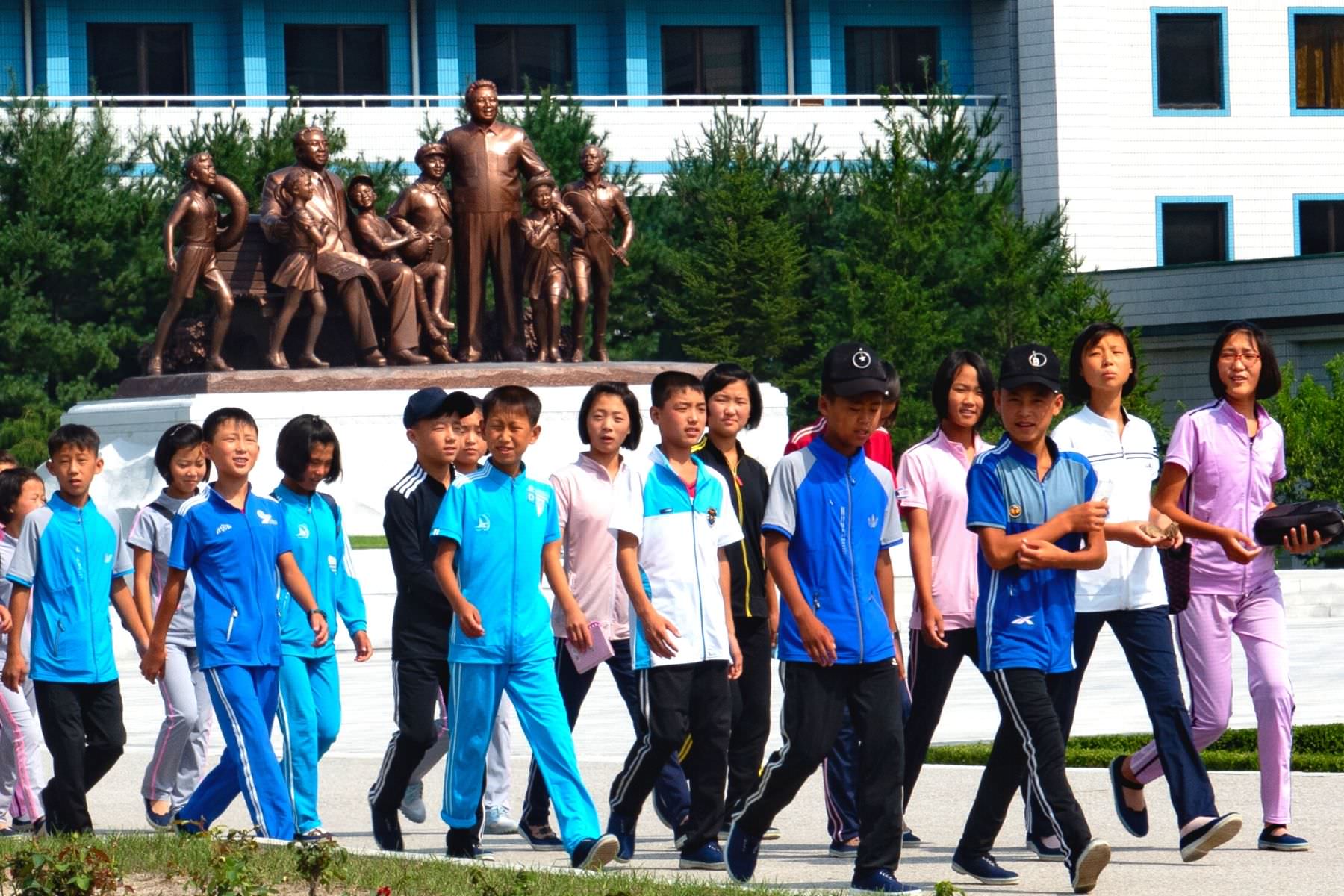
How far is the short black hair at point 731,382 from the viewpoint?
24.7 feet

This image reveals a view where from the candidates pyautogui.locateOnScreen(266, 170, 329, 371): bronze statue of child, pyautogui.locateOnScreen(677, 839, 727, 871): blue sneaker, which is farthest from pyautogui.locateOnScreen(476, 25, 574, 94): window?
pyautogui.locateOnScreen(677, 839, 727, 871): blue sneaker

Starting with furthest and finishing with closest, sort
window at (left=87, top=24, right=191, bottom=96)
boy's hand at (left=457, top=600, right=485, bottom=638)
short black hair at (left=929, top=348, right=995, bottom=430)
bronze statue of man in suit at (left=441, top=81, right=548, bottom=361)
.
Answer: window at (left=87, top=24, right=191, bottom=96)
bronze statue of man in suit at (left=441, top=81, right=548, bottom=361)
short black hair at (left=929, top=348, right=995, bottom=430)
boy's hand at (left=457, top=600, right=485, bottom=638)

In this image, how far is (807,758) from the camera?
638 cm

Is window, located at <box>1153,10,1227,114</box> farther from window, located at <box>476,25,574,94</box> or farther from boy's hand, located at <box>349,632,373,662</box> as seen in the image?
boy's hand, located at <box>349,632,373,662</box>

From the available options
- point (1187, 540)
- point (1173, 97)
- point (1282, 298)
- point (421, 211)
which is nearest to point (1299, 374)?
point (1282, 298)

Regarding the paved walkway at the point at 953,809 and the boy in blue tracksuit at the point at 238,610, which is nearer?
the paved walkway at the point at 953,809

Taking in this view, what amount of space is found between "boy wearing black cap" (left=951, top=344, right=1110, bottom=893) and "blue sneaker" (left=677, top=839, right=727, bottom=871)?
88cm

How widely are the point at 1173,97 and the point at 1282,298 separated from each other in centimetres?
627

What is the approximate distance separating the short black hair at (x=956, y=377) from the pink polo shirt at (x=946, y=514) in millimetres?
103

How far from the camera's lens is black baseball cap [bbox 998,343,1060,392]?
6.64m

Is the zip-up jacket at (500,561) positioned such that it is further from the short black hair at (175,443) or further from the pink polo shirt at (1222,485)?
the pink polo shirt at (1222,485)

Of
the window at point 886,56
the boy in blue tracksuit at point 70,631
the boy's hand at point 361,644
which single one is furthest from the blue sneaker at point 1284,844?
the window at point 886,56

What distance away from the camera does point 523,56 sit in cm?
3756

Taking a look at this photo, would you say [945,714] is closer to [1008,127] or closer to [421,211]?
[421,211]
